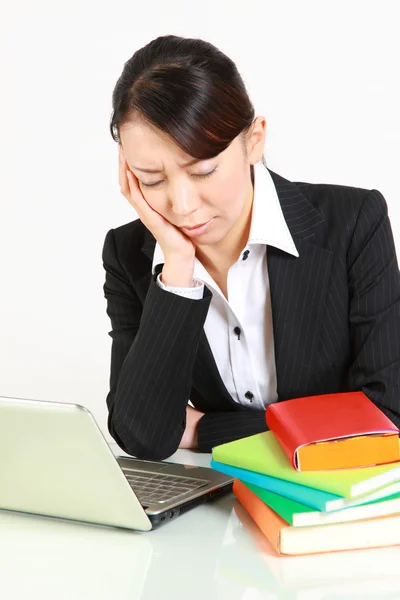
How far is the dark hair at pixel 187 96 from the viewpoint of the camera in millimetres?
1710

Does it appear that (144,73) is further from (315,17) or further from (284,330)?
(315,17)

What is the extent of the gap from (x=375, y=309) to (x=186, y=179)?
0.54 metres

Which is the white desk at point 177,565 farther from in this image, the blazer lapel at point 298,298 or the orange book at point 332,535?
the blazer lapel at point 298,298

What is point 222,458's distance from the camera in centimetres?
143

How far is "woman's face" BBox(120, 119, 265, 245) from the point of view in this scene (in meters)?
1.73

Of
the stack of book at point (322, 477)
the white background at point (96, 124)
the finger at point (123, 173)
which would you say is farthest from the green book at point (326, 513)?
the white background at point (96, 124)

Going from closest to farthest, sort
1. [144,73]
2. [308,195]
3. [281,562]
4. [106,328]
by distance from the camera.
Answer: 1. [281,562]
2. [144,73]
3. [308,195]
4. [106,328]

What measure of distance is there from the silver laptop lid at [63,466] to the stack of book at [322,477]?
192mm

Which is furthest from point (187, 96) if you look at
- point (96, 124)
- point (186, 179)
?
point (96, 124)

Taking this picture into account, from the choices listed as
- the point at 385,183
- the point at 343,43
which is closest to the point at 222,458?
the point at 385,183

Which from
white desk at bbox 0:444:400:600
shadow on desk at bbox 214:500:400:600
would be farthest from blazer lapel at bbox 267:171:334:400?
shadow on desk at bbox 214:500:400:600

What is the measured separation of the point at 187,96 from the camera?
1726mm

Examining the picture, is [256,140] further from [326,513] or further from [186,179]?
[326,513]

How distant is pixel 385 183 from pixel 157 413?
2374 millimetres
